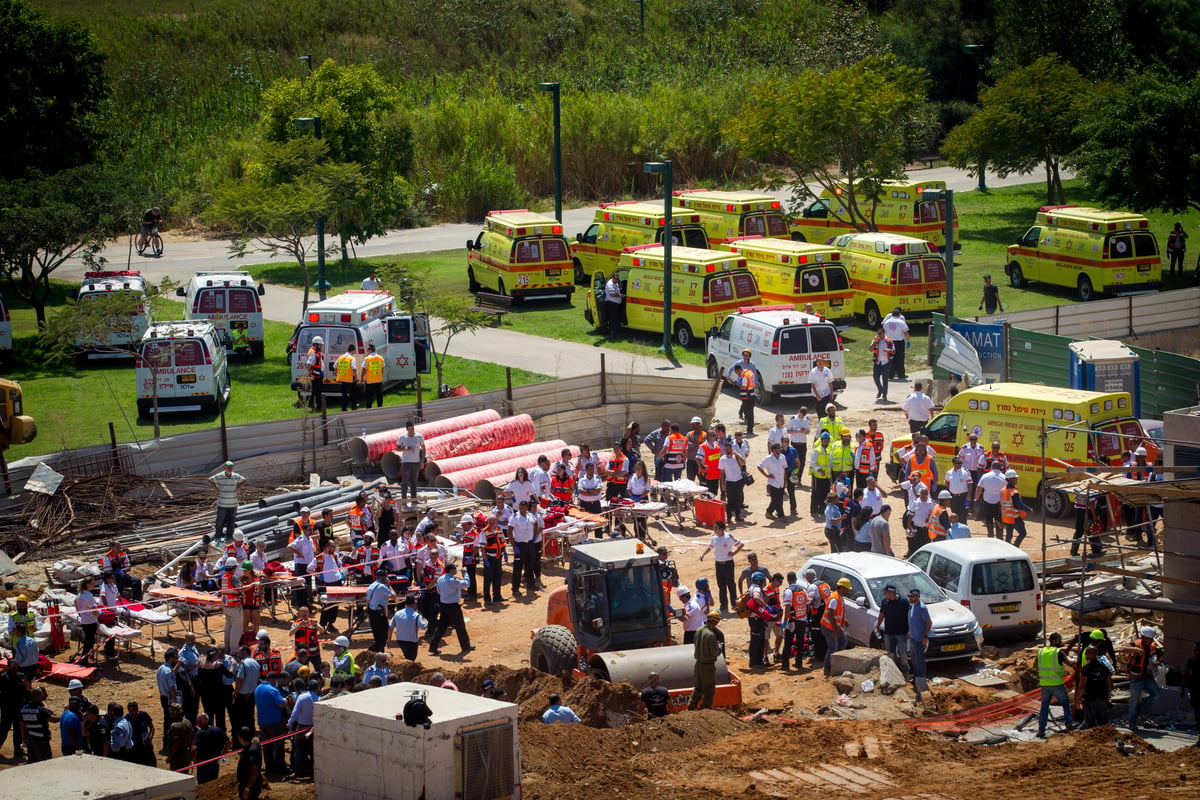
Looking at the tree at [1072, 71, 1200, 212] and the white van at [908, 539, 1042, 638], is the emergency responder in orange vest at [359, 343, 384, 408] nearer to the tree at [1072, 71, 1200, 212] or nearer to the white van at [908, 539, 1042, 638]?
the white van at [908, 539, 1042, 638]

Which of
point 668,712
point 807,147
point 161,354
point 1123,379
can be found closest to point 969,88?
point 807,147

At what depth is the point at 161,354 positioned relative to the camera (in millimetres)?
A: 28297

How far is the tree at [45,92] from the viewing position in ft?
143

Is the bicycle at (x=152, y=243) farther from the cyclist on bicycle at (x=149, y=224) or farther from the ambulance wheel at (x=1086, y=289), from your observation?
the ambulance wheel at (x=1086, y=289)

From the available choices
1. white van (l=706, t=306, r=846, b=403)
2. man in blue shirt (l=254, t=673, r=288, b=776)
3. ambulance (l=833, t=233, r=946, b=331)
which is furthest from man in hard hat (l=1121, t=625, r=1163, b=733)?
ambulance (l=833, t=233, r=946, b=331)

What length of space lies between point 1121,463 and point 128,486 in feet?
52.6

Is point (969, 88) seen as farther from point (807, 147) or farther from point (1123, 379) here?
point (1123, 379)

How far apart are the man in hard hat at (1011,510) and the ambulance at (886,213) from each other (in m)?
23.0

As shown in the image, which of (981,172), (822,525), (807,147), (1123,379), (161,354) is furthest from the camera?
(981,172)

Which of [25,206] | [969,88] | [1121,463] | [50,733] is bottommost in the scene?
[50,733]

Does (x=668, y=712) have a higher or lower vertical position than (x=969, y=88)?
lower

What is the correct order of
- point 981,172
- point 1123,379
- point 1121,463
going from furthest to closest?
point 981,172
point 1123,379
point 1121,463

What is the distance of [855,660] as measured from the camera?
55.1 feet

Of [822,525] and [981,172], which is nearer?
[822,525]
